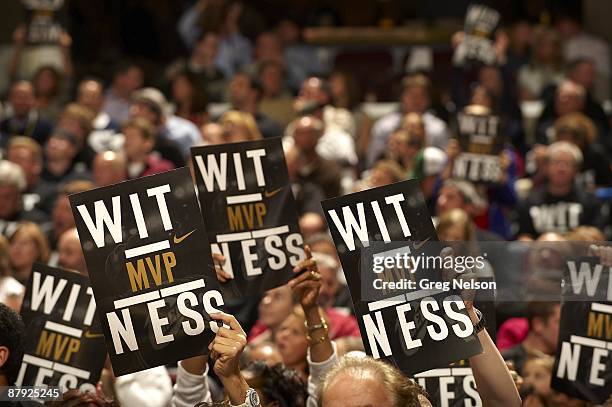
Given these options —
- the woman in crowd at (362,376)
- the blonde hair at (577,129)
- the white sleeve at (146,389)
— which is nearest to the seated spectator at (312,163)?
the blonde hair at (577,129)

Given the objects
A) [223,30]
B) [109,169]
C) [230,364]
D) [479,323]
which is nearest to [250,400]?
[230,364]

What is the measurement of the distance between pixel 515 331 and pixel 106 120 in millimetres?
5876

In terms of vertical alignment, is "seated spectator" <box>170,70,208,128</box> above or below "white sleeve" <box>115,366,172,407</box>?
above

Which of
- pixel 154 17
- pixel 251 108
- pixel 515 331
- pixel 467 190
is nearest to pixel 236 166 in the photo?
pixel 515 331

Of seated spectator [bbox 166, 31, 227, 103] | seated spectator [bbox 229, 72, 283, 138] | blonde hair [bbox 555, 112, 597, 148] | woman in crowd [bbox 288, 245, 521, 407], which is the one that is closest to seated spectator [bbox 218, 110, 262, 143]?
seated spectator [bbox 229, 72, 283, 138]

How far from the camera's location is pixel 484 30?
11336 millimetres

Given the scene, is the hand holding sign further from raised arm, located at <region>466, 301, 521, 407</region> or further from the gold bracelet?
raised arm, located at <region>466, 301, 521, 407</region>

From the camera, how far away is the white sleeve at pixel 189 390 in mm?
4695

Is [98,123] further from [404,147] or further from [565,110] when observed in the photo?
[565,110]

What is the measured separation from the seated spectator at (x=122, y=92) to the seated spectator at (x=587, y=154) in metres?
4.29

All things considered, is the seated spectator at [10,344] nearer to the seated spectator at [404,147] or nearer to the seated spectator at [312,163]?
the seated spectator at [312,163]

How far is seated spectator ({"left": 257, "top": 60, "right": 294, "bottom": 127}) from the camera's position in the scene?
39.8ft

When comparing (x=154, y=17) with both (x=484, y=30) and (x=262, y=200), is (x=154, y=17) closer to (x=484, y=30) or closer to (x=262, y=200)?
(x=484, y=30)

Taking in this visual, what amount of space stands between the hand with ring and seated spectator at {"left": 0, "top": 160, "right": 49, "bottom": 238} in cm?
432
